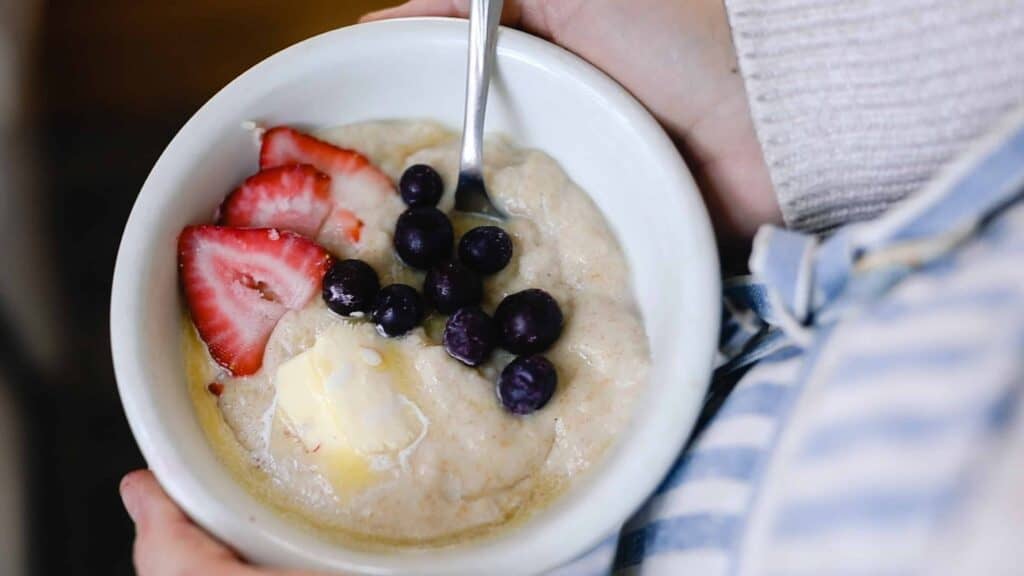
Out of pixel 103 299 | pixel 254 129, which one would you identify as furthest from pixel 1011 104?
pixel 103 299

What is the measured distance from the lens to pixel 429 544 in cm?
83

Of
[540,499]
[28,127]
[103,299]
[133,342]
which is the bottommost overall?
[540,499]

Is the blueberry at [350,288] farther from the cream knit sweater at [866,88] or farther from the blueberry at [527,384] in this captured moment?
the cream knit sweater at [866,88]

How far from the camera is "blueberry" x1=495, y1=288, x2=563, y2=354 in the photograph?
86 cm

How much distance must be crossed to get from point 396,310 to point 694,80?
36 cm

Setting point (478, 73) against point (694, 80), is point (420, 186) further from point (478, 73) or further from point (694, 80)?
point (694, 80)

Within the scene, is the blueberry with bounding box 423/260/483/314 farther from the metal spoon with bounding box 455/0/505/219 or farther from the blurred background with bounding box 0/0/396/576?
the blurred background with bounding box 0/0/396/576

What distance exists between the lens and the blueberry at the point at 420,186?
3.05 feet

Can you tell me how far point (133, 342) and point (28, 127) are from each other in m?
0.61

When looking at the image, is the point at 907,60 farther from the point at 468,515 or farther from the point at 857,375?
the point at 468,515

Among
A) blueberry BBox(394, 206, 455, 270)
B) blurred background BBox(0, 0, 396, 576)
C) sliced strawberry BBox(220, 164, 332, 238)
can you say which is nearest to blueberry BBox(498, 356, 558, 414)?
blueberry BBox(394, 206, 455, 270)

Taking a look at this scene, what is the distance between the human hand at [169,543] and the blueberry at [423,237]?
28cm

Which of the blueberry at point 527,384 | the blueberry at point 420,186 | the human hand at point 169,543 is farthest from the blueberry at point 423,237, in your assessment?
the human hand at point 169,543

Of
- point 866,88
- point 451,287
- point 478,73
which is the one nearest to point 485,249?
point 451,287
